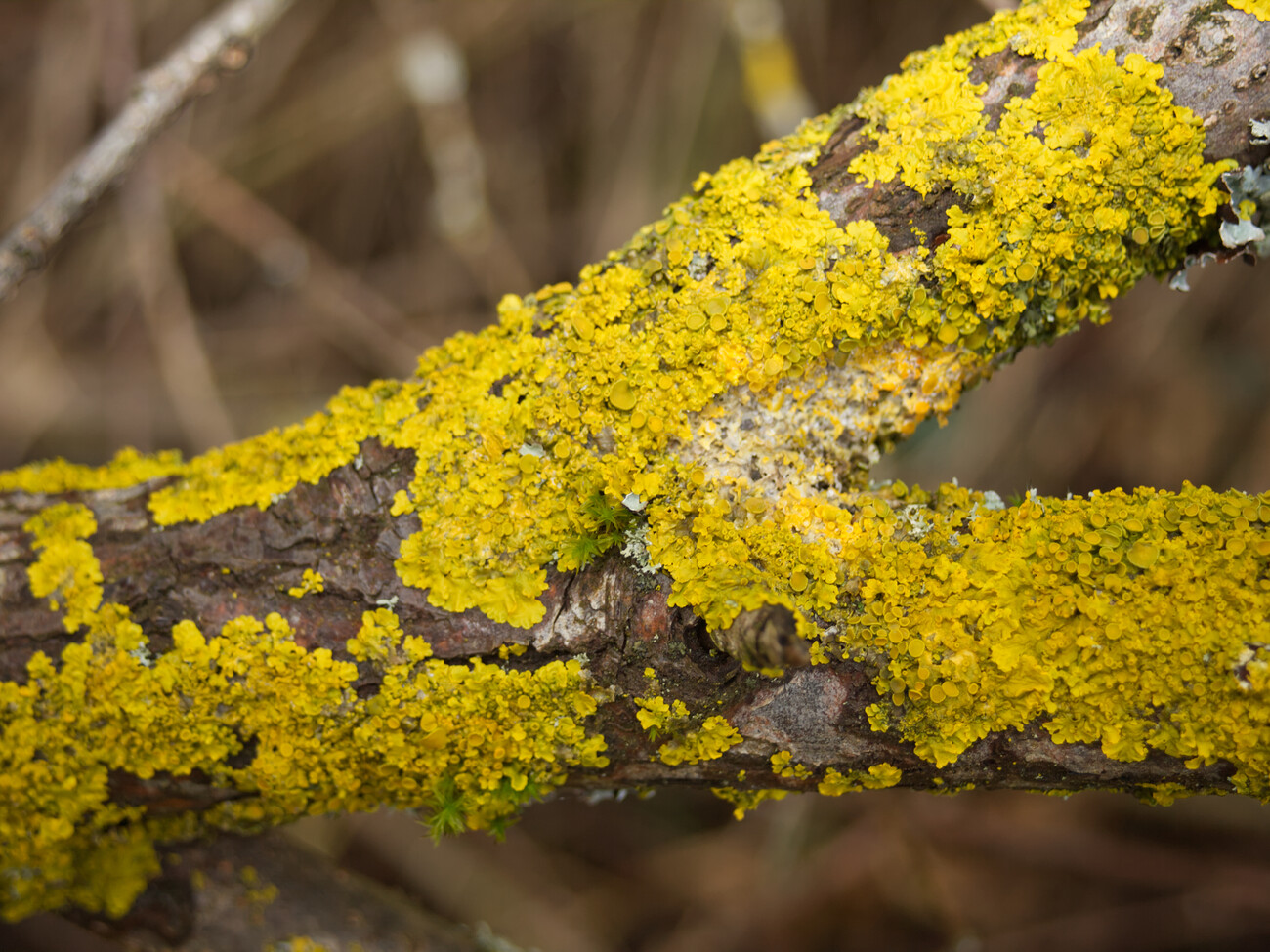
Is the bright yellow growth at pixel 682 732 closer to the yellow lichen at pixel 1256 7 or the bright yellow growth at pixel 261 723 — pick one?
the bright yellow growth at pixel 261 723

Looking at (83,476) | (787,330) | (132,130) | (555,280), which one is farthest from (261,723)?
(555,280)

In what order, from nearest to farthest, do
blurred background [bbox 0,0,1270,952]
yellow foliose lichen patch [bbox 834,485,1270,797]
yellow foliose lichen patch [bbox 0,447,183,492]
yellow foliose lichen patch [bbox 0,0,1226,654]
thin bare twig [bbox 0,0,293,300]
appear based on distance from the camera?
yellow foliose lichen patch [bbox 834,485,1270,797] → yellow foliose lichen patch [bbox 0,0,1226,654] → yellow foliose lichen patch [bbox 0,447,183,492] → thin bare twig [bbox 0,0,293,300] → blurred background [bbox 0,0,1270,952]

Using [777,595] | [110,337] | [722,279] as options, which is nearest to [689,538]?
[777,595]

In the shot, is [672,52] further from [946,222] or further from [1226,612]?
[1226,612]

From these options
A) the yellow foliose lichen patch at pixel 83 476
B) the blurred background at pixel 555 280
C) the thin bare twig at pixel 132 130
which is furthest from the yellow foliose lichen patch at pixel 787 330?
the blurred background at pixel 555 280

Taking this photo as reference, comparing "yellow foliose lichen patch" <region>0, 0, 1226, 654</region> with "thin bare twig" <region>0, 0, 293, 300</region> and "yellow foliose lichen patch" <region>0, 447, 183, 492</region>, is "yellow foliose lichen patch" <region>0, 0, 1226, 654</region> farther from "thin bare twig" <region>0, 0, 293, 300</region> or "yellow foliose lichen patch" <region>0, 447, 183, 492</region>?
"thin bare twig" <region>0, 0, 293, 300</region>

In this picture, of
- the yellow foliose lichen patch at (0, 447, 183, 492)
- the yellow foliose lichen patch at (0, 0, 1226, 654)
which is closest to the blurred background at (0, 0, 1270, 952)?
the yellow foliose lichen patch at (0, 0, 1226, 654)

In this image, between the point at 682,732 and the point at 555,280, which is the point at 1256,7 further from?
the point at 555,280
